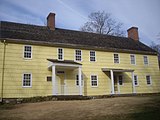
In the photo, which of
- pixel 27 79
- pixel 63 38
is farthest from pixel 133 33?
pixel 27 79

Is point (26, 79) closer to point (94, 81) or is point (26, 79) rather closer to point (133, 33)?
point (94, 81)

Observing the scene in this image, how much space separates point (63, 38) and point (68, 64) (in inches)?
180

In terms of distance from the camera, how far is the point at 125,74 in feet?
81.5

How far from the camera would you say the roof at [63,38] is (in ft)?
66.5

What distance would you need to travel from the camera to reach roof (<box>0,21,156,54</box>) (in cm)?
2028

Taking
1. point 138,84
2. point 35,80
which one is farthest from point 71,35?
point 138,84

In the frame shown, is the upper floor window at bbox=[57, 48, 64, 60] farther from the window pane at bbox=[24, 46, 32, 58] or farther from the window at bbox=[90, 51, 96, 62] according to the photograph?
the window at bbox=[90, 51, 96, 62]

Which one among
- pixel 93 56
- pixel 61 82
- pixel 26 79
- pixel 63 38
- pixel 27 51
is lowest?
pixel 61 82

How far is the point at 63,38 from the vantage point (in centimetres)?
2298

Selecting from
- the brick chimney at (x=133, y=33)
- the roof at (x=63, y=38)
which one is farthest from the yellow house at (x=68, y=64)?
the brick chimney at (x=133, y=33)

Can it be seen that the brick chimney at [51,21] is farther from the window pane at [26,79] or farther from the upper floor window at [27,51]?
the window pane at [26,79]

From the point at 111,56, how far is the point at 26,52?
1046cm

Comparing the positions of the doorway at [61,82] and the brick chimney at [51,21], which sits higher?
the brick chimney at [51,21]

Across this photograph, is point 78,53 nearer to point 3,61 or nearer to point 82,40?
point 82,40
